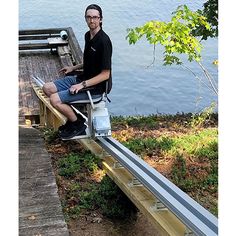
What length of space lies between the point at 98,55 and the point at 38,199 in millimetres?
1823

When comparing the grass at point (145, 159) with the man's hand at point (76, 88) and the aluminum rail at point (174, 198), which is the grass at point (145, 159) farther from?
the man's hand at point (76, 88)

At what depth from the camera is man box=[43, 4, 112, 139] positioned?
178 inches

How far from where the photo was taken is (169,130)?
7.74 meters

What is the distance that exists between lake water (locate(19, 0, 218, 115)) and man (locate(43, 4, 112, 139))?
10339 mm

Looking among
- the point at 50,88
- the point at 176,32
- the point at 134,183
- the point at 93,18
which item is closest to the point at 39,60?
the point at 176,32

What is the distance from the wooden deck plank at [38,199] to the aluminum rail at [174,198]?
2.05 ft

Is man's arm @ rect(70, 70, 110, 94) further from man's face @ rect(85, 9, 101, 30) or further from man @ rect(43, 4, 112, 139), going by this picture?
man's face @ rect(85, 9, 101, 30)

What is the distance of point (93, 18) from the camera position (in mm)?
4477

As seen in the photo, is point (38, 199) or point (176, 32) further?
point (176, 32)

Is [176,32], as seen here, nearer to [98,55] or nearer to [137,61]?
[98,55]

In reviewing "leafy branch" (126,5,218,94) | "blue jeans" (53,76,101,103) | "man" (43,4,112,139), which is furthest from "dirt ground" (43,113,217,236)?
"leafy branch" (126,5,218,94)

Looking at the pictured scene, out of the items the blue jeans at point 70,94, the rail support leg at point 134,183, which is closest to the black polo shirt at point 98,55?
the blue jeans at point 70,94
